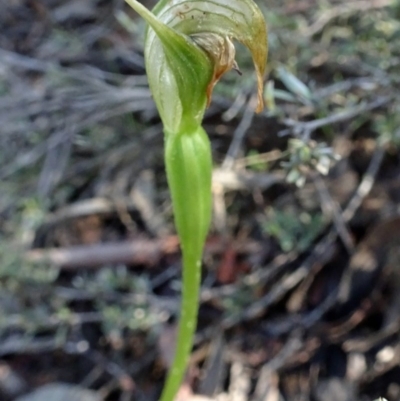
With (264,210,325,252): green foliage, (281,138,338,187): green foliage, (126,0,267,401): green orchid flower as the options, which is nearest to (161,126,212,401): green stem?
(126,0,267,401): green orchid flower

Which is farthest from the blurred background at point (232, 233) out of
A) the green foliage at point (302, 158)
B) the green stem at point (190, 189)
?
the green stem at point (190, 189)

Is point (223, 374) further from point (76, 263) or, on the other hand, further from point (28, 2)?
point (28, 2)

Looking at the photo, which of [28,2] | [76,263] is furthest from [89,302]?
[28,2]

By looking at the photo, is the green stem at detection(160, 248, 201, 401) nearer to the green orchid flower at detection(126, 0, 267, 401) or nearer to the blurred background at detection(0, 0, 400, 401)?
the green orchid flower at detection(126, 0, 267, 401)

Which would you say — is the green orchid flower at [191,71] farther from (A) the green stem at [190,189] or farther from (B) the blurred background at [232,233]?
(B) the blurred background at [232,233]

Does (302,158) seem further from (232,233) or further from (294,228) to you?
(232,233)

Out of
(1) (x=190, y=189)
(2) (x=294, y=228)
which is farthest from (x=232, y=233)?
(1) (x=190, y=189)
